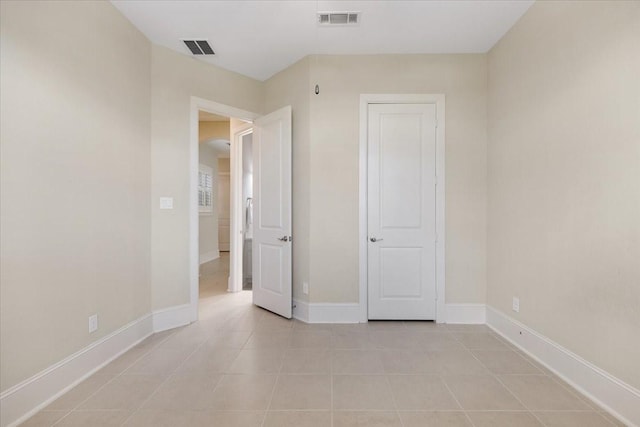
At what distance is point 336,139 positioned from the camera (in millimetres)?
3156

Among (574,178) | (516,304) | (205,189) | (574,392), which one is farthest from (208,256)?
(574,178)

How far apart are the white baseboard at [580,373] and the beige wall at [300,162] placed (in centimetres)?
201

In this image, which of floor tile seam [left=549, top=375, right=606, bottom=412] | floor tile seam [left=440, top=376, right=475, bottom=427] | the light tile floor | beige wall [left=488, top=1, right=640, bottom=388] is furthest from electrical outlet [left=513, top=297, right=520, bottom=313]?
floor tile seam [left=440, top=376, right=475, bottom=427]

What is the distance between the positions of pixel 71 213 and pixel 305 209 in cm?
198

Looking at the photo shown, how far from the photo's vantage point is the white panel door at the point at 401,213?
314 centimetres

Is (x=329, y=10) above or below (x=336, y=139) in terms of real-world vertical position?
above

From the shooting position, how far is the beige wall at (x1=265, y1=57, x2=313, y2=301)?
320cm

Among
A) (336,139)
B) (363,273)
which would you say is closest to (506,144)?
(336,139)

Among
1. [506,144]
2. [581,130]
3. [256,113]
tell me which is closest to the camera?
[581,130]

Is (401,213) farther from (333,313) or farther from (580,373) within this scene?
(580,373)

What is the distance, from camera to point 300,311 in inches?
128

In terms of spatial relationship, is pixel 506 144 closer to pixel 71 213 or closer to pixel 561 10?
pixel 561 10

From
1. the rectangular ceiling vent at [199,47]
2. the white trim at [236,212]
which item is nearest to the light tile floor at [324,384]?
the white trim at [236,212]

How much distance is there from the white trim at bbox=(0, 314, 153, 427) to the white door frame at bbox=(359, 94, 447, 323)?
7.32ft
